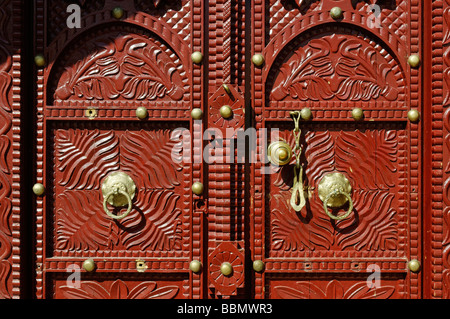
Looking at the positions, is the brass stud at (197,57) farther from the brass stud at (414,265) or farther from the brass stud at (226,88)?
the brass stud at (414,265)

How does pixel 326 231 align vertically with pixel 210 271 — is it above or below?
above

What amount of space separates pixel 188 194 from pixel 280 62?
0.49 meters

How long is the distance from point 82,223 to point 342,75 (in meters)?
0.91

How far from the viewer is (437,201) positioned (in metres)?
1.04

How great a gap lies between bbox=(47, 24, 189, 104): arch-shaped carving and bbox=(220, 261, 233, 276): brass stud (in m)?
0.51

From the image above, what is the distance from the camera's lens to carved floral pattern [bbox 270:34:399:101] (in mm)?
1072

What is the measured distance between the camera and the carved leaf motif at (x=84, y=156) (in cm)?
108

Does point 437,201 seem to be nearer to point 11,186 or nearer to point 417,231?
point 417,231

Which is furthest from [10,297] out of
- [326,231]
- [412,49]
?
[412,49]

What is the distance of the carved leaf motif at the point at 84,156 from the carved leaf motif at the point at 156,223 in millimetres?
149

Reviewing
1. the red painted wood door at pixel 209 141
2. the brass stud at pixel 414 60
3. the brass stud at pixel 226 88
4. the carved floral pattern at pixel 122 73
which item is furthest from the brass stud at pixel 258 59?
the brass stud at pixel 414 60

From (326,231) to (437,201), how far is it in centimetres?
33

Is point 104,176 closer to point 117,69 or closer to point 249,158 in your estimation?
point 117,69

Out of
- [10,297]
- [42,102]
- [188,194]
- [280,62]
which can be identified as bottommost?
[10,297]
